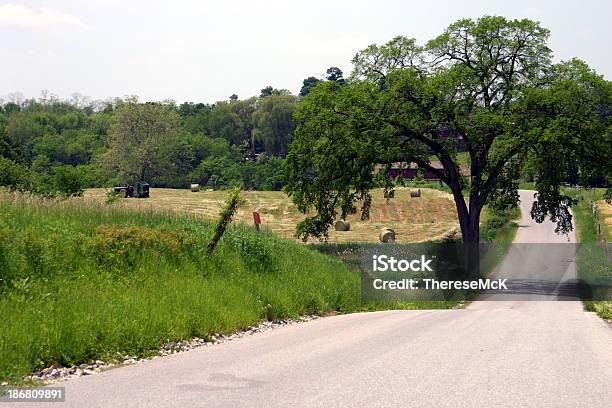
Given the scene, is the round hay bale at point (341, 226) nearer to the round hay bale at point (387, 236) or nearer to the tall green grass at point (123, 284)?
the round hay bale at point (387, 236)

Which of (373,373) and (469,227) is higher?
(469,227)

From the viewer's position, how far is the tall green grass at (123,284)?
1082cm

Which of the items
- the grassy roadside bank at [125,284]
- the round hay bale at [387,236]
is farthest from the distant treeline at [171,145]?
the grassy roadside bank at [125,284]

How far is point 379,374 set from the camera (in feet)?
29.1

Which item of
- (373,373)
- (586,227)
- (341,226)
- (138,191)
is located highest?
(138,191)

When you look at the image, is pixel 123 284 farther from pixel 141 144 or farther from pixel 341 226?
pixel 141 144

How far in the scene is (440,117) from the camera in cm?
3772

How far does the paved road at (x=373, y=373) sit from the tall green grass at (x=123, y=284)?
48.0 inches

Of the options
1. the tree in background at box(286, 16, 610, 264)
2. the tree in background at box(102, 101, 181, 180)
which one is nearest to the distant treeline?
the tree in background at box(102, 101, 181, 180)

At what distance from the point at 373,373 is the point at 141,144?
108 m

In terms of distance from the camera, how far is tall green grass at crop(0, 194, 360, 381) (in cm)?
1082

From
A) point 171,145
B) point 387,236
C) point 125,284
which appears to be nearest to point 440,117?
point 387,236

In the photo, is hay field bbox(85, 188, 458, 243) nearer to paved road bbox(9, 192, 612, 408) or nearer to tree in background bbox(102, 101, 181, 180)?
tree in background bbox(102, 101, 181, 180)

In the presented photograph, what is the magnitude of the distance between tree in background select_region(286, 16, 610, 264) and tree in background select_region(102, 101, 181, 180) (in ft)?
247
